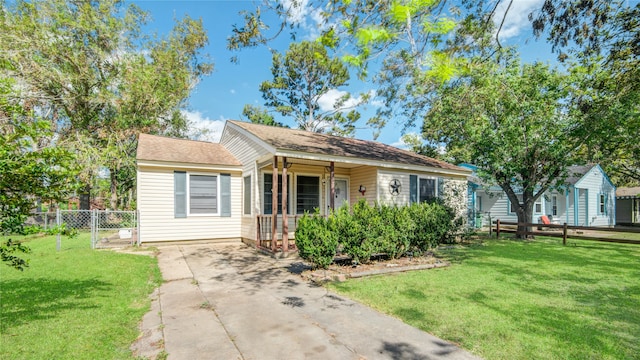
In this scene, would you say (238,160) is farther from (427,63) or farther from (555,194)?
(555,194)

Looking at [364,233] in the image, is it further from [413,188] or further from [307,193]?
[413,188]

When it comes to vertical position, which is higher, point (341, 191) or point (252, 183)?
point (252, 183)

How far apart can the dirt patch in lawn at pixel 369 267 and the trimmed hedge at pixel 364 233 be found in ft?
0.56

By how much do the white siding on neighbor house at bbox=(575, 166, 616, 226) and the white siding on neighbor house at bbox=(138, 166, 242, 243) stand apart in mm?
21893

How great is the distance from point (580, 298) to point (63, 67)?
75.3ft

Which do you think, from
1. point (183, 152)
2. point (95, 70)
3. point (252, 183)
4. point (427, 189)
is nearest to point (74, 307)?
point (252, 183)

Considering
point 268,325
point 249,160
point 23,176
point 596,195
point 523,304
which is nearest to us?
point 23,176

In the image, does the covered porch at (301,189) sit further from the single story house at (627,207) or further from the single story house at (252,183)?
the single story house at (627,207)

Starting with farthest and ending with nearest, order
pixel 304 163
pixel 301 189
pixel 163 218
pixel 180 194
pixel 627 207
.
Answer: pixel 627 207 < pixel 301 189 < pixel 304 163 < pixel 180 194 < pixel 163 218

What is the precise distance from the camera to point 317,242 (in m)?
6.39

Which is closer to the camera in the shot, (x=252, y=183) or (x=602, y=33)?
(x=602, y=33)

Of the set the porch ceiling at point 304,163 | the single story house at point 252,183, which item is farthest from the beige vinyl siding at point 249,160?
the porch ceiling at point 304,163

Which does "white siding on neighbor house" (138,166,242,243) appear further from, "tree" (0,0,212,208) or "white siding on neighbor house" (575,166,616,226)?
"white siding on neighbor house" (575,166,616,226)

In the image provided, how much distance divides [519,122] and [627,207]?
2522 centimetres
